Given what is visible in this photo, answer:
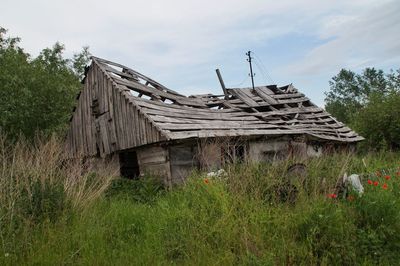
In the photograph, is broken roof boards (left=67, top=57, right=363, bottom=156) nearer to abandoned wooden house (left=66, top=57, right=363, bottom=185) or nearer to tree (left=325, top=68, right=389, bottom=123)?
abandoned wooden house (left=66, top=57, right=363, bottom=185)

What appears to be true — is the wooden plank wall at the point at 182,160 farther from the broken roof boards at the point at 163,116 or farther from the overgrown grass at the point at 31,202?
the overgrown grass at the point at 31,202

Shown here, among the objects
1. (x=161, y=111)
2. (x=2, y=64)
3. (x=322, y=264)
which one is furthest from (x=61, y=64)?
(x=322, y=264)

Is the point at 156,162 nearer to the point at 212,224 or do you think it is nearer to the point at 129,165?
the point at 129,165

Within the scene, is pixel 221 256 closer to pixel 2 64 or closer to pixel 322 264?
pixel 322 264

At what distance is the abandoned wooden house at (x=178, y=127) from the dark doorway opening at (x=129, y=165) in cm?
4

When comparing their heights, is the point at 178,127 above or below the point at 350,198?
above

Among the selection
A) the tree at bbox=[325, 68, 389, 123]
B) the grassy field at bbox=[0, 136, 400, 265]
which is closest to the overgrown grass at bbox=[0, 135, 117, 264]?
the grassy field at bbox=[0, 136, 400, 265]

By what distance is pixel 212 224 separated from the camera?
17.0 ft

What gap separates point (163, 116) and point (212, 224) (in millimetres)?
6471

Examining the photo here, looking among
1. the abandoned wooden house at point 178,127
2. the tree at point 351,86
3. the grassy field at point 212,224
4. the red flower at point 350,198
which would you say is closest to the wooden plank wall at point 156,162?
the abandoned wooden house at point 178,127

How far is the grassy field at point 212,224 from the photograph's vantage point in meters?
4.56

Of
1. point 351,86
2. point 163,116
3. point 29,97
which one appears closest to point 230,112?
point 163,116

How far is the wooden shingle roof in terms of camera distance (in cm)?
1118

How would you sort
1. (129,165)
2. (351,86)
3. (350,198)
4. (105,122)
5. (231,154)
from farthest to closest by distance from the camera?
(351,86), (129,165), (105,122), (231,154), (350,198)
